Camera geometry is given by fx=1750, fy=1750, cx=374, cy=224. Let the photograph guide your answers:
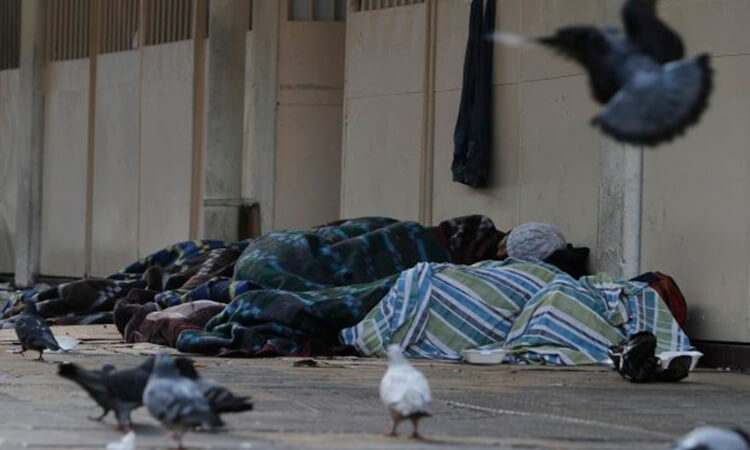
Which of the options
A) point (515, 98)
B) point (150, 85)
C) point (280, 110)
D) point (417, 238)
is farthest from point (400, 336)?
point (150, 85)

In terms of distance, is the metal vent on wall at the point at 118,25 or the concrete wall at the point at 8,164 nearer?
the metal vent on wall at the point at 118,25

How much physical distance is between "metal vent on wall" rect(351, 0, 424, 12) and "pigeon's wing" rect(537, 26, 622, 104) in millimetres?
8865

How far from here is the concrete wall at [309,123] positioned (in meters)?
15.6

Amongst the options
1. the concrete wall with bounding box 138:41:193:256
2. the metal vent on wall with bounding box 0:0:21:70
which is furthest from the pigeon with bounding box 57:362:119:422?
the metal vent on wall with bounding box 0:0:21:70

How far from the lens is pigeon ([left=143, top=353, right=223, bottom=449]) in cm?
537

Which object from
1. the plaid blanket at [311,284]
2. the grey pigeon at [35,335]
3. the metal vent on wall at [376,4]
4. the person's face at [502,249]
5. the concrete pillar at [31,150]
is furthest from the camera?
the concrete pillar at [31,150]

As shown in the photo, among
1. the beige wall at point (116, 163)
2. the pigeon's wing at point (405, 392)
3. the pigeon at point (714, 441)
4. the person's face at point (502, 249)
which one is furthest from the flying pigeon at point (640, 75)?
the beige wall at point (116, 163)

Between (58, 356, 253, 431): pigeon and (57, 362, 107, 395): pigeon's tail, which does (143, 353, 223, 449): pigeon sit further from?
(57, 362, 107, 395): pigeon's tail

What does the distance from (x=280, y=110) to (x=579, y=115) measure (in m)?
4.51

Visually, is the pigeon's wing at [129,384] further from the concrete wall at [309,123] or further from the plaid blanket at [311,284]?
the concrete wall at [309,123]

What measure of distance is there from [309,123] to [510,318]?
18.4 ft

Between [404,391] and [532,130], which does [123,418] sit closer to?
[404,391]

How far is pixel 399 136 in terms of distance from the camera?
45.2 ft

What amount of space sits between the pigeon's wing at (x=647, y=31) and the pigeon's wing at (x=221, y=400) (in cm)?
185
